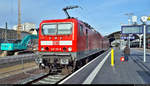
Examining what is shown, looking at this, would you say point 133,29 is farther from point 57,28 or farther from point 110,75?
point 110,75

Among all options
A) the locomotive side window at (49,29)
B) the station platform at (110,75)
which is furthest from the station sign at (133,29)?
the locomotive side window at (49,29)

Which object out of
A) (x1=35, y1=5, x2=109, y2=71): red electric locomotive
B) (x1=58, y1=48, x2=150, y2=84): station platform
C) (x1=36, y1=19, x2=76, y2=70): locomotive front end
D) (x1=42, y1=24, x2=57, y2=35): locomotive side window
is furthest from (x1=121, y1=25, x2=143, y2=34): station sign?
(x1=42, y1=24, x2=57, y2=35): locomotive side window

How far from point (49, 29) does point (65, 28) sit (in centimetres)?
109

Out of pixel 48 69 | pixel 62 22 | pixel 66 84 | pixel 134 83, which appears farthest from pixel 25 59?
pixel 134 83

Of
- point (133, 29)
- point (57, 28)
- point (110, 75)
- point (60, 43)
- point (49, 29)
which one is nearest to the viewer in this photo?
point (110, 75)

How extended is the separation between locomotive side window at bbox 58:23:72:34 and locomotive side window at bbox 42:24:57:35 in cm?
33

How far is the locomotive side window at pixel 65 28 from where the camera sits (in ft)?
25.9

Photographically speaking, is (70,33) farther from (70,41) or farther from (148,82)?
(148,82)

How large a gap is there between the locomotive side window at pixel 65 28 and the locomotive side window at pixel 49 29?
0.33m

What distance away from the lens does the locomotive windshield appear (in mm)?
7932

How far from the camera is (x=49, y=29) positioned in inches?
330

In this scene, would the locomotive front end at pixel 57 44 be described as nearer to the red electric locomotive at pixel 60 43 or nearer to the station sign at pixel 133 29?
the red electric locomotive at pixel 60 43

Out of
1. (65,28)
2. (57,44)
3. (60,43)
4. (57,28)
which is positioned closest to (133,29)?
(65,28)

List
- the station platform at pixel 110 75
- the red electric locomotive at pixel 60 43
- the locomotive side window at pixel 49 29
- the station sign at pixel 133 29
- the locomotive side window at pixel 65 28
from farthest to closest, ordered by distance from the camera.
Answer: the station sign at pixel 133 29 → the locomotive side window at pixel 49 29 → the locomotive side window at pixel 65 28 → the red electric locomotive at pixel 60 43 → the station platform at pixel 110 75
